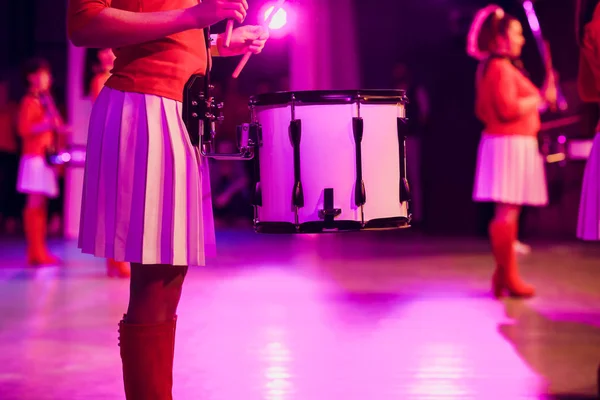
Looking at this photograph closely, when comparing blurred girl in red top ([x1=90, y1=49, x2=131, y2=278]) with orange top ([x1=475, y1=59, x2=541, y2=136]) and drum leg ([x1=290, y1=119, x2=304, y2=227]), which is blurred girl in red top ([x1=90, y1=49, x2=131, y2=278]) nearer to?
orange top ([x1=475, y1=59, x2=541, y2=136])

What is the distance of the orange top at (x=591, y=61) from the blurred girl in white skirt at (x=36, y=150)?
16.0 feet

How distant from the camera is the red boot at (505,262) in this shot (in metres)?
4.97

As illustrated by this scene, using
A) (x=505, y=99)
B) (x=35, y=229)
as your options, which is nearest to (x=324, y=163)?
(x=505, y=99)

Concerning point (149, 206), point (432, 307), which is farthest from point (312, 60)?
point (149, 206)

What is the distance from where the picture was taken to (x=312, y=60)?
36.1 feet

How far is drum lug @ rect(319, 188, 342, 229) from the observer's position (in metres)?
2.32

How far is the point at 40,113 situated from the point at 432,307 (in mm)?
3802

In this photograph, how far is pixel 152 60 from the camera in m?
1.98

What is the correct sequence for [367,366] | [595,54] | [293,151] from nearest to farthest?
[293,151], [595,54], [367,366]

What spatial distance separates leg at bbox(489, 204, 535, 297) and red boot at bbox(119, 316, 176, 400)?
329 centimetres

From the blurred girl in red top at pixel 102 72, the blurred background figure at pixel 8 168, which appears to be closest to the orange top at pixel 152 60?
the blurred girl in red top at pixel 102 72

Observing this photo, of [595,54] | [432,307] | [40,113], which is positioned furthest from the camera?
[40,113]

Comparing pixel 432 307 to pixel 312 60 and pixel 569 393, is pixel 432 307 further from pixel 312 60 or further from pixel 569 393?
pixel 312 60

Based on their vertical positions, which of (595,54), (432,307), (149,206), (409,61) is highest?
(409,61)
